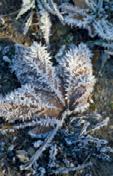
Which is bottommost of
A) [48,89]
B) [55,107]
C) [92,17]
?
[55,107]

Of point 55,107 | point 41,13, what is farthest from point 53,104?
point 41,13

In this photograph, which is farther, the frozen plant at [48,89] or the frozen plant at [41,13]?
the frozen plant at [41,13]

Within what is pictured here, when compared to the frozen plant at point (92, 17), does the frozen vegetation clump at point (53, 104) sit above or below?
below

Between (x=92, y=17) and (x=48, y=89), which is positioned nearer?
(x=48, y=89)

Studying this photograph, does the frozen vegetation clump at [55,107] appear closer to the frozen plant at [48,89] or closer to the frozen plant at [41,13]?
the frozen plant at [48,89]

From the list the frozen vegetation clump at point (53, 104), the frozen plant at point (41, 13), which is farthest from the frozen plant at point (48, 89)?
the frozen plant at point (41, 13)

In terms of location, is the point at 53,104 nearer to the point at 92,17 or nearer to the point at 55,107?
the point at 55,107

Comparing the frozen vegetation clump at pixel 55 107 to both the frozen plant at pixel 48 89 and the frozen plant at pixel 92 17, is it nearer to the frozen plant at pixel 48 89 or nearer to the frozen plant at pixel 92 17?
the frozen plant at pixel 48 89

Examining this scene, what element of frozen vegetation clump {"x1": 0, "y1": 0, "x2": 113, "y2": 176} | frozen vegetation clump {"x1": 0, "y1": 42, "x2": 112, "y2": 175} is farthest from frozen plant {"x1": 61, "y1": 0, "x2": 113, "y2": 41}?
frozen vegetation clump {"x1": 0, "y1": 42, "x2": 112, "y2": 175}

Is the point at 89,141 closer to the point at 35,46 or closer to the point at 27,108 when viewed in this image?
the point at 27,108
